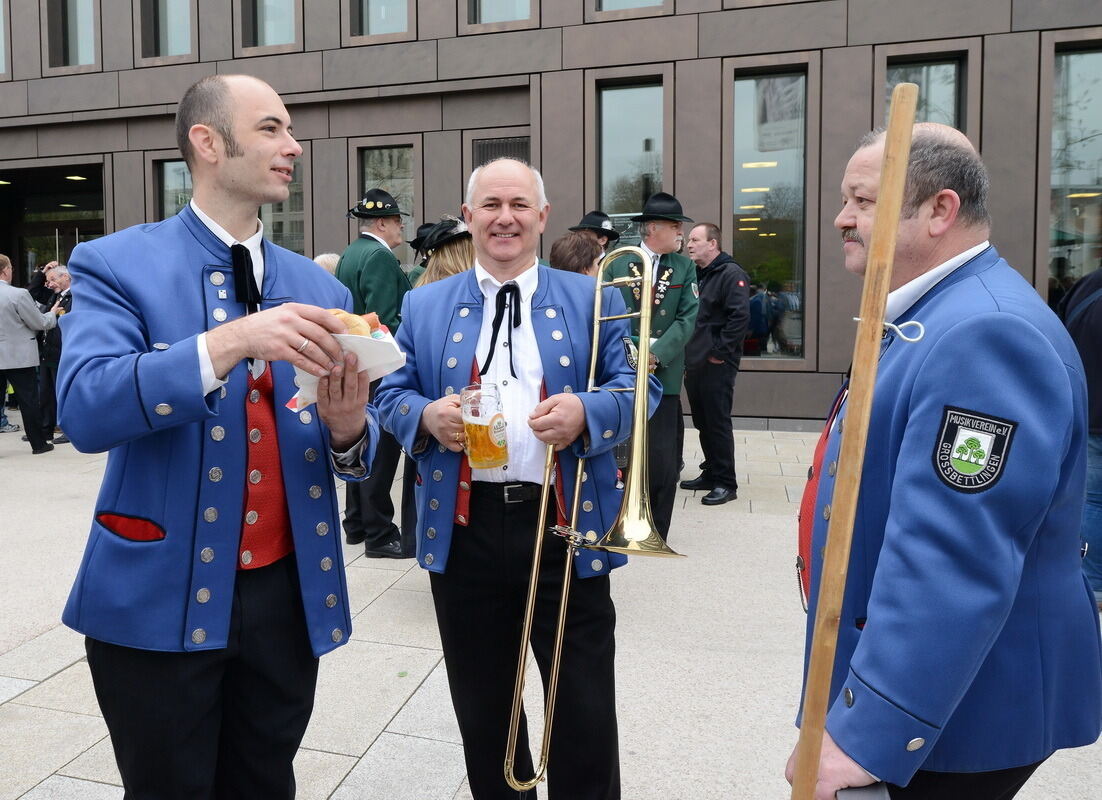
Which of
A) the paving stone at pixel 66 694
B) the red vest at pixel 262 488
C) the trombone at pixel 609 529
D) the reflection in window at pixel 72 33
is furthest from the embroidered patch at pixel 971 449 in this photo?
the reflection in window at pixel 72 33

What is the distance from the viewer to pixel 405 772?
320 cm

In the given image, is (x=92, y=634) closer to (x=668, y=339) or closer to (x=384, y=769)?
(x=384, y=769)

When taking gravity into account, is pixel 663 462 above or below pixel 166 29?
below

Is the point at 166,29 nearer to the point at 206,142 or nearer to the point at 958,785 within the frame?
the point at 206,142

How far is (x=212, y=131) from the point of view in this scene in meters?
2.04

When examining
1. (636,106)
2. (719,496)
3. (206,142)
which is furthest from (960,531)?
(636,106)

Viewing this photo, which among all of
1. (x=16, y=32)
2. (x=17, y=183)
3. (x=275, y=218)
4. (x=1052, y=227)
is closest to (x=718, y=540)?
(x=1052, y=227)

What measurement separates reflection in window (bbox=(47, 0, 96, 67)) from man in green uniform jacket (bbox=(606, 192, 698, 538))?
12.2m

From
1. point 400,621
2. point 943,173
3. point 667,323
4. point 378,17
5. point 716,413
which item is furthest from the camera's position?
point 378,17

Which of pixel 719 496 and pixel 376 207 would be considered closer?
pixel 376 207

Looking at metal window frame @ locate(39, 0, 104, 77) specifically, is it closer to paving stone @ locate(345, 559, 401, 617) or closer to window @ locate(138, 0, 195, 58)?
window @ locate(138, 0, 195, 58)

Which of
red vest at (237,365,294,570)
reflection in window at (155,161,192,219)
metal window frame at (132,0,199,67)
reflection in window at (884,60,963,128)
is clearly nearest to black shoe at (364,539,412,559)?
red vest at (237,365,294,570)

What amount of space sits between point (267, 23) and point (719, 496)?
10592 mm

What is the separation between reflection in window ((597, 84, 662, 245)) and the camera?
11727 millimetres
